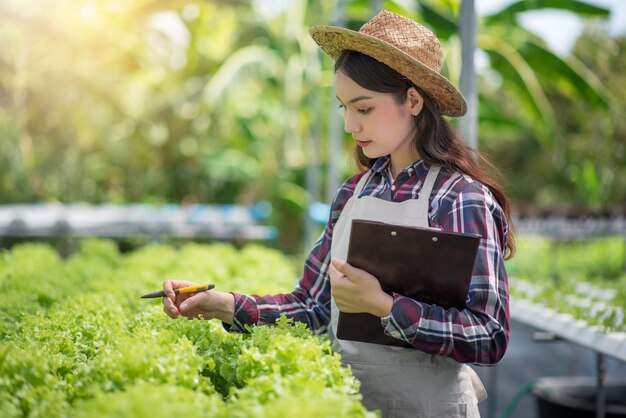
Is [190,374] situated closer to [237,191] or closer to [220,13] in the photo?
[237,191]

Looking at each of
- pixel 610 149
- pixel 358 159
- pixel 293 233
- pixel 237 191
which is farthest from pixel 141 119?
pixel 358 159

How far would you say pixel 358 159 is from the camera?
3.22 meters

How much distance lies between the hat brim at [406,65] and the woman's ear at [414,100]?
0.09ft

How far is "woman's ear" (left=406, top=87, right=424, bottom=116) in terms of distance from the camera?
2879 millimetres

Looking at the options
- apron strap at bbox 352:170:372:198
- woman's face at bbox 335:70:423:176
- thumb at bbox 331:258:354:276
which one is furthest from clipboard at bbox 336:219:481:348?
apron strap at bbox 352:170:372:198

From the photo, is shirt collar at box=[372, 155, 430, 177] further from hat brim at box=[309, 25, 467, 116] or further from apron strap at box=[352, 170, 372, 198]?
hat brim at box=[309, 25, 467, 116]

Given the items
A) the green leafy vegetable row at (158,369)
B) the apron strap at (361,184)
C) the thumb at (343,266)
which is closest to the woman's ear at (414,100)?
the apron strap at (361,184)

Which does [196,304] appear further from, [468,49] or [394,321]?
[468,49]

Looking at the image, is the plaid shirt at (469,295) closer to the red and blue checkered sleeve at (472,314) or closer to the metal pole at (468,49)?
the red and blue checkered sleeve at (472,314)

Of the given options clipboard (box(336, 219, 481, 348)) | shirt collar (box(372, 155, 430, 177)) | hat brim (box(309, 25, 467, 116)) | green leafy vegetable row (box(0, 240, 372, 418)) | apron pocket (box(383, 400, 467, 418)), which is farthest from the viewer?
shirt collar (box(372, 155, 430, 177))

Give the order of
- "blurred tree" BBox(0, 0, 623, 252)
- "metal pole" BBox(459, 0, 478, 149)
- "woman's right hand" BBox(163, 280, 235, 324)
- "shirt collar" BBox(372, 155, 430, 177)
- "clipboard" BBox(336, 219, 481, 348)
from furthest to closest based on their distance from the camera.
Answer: "blurred tree" BBox(0, 0, 623, 252), "metal pole" BBox(459, 0, 478, 149), "woman's right hand" BBox(163, 280, 235, 324), "shirt collar" BBox(372, 155, 430, 177), "clipboard" BBox(336, 219, 481, 348)

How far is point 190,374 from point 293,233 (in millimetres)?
17839

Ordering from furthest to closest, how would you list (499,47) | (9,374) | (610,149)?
(610,149), (499,47), (9,374)

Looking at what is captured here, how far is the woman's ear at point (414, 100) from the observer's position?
288 cm
